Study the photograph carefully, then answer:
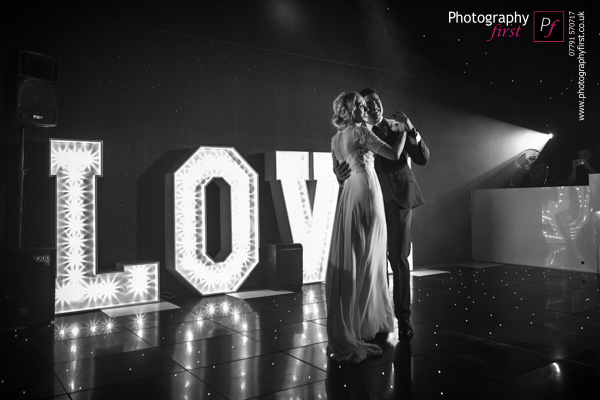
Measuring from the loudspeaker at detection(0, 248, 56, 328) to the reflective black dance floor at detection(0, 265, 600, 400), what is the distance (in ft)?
0.36

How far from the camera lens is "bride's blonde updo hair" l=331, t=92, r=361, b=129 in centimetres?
313

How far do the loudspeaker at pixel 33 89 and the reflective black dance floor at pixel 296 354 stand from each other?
1.66 m

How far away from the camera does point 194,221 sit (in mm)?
4949

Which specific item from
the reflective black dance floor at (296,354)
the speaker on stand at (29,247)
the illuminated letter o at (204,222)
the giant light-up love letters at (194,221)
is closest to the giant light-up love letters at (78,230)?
the giant light-up love letters at (194,221)

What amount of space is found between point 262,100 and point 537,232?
13.7 ft

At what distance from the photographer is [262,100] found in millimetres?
5844

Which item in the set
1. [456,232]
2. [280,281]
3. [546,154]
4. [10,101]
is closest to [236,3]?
[10,101]

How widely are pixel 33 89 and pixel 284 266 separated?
9.53ft

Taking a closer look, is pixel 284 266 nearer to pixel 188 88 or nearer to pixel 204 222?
pixel 204 222

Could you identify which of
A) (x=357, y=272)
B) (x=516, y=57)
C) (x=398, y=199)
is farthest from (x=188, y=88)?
(x=516, y=57)

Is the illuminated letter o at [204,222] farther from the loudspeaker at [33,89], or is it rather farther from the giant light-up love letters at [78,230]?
the loudspeaker at [33,89]

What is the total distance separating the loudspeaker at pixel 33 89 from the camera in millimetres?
3900

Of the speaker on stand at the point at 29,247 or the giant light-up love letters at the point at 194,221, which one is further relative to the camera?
the giant light-up love letters at the point at 194,221

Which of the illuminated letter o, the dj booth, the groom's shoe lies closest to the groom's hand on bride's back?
the groom's shoe
